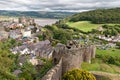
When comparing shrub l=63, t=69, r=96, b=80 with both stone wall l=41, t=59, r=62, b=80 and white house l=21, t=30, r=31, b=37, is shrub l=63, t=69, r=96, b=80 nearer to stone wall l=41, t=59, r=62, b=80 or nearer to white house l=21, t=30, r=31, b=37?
stone wall l=41, t=59, r=62, b=80

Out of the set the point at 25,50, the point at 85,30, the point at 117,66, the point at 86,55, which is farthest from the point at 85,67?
the point at 85,30

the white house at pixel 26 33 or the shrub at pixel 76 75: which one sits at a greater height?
the shrub at pixel 76 75

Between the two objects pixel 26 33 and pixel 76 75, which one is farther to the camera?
pixel 26 33

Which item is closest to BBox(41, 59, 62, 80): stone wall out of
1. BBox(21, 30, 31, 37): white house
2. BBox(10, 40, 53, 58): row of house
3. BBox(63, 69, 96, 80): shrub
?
BBox(63, 69, 96, 80): shrub

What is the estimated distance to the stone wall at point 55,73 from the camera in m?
14.6

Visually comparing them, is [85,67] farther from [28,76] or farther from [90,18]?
[90,18]

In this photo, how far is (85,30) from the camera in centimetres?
7669

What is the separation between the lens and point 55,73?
16250 mm

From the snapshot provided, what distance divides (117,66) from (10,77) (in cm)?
1026

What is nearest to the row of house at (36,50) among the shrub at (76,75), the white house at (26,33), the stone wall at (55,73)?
the white house at (26,33)

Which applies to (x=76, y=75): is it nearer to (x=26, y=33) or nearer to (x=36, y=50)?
(x=36, y=50)

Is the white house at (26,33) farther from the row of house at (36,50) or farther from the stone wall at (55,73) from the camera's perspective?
the stone wall at (55,73)

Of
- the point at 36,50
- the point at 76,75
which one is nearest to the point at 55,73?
the point at 76,75

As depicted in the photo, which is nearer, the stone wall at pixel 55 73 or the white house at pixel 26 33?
the stone wall at pixel 55 73
